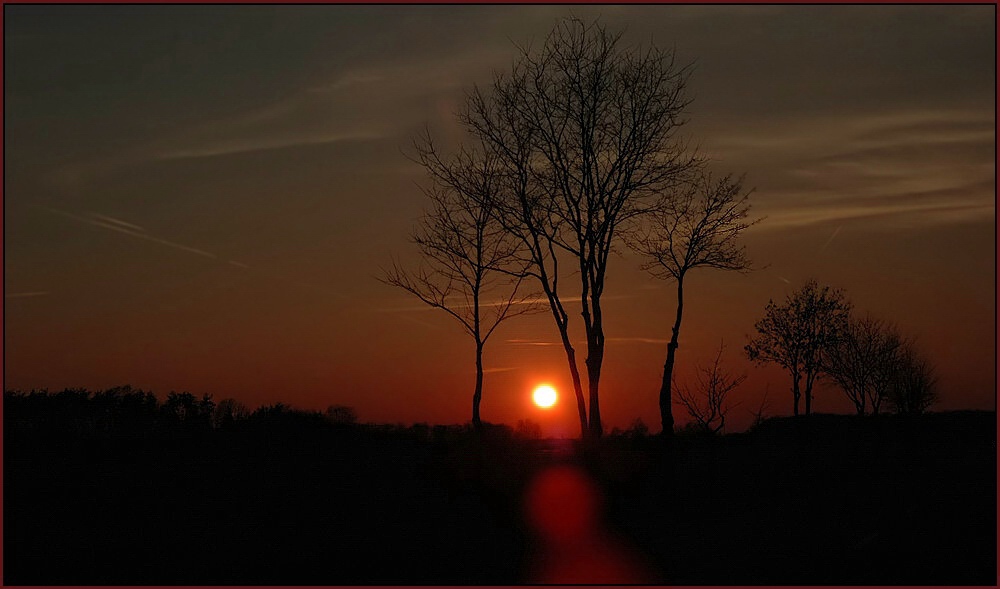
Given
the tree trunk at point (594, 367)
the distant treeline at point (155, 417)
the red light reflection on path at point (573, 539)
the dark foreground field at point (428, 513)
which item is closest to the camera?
the dark foreground field at point (428, 513)

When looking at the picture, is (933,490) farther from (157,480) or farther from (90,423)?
(90,423)

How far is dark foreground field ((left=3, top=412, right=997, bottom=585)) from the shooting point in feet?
52.0

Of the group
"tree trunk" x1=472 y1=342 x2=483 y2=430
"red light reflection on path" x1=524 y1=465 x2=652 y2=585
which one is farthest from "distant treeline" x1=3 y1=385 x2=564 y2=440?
"red light reflection on path" x1=524 y1=465 x2=652 y2=585

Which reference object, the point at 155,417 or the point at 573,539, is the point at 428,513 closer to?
the point at 573,539

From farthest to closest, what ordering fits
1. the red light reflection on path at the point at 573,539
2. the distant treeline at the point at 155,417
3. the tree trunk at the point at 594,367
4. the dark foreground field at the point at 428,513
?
the tree trunk at the point at 594,367 < the distant treeline at the point at 155,417 < the red light reflection on path at the point at 573,539 < the dark foreground field at the point at 428,513

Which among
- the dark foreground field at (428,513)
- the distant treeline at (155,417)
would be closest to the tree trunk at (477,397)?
the distant treeline at (155,417)

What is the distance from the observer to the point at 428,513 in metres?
19.9

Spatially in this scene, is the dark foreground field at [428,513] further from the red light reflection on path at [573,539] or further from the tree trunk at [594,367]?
the tree trunk at [594,367]

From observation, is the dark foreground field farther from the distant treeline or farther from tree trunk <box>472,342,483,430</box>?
tree trunk <box>472,342,483,430</box>

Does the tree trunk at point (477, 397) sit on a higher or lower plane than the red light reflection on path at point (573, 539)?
higher

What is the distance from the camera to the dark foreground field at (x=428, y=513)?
15.9 metres

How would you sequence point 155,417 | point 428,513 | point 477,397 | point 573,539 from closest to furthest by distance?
point 573,539, point 428,513, point 155,417, point 477,397

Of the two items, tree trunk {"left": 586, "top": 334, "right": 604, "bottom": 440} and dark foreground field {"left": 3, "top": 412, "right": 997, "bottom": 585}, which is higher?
tree trunk {"left": 586, "top": 334, "right": 604, "bottom": 440}

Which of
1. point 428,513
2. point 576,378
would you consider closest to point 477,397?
point 576,378
